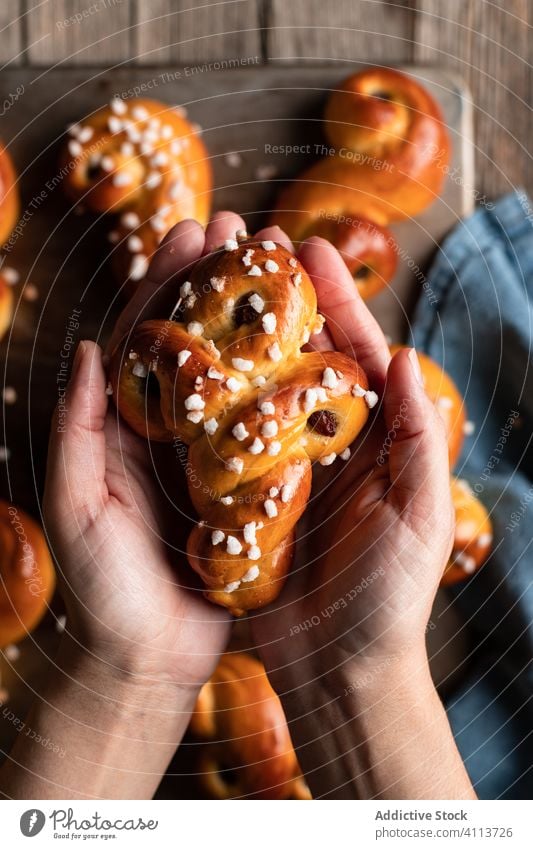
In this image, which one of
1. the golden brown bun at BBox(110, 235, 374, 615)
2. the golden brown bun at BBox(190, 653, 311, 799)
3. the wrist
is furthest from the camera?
the golden brown bun at BBox(190, 653, 311, 799)

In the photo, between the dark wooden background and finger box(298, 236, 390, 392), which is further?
the dark wooden background

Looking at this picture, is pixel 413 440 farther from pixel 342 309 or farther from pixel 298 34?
pixel 298 34

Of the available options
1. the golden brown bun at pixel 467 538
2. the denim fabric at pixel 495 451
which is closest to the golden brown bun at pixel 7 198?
the denim fabric at pixel 495 451

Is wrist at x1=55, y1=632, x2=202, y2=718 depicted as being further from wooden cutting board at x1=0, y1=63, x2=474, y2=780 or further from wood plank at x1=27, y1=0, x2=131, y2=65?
wood plank at x1=27, y1=0, x2=131, y2=65

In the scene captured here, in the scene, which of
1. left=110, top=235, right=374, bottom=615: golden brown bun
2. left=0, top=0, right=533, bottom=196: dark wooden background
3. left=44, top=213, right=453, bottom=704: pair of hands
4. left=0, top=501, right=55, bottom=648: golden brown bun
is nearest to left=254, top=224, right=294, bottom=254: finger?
left=44, top=213, right=453, bottom=704: pair of hands

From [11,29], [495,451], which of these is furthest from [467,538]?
[11,29]

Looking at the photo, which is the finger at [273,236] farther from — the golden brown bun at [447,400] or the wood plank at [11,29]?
the wood plank at [11,29]
